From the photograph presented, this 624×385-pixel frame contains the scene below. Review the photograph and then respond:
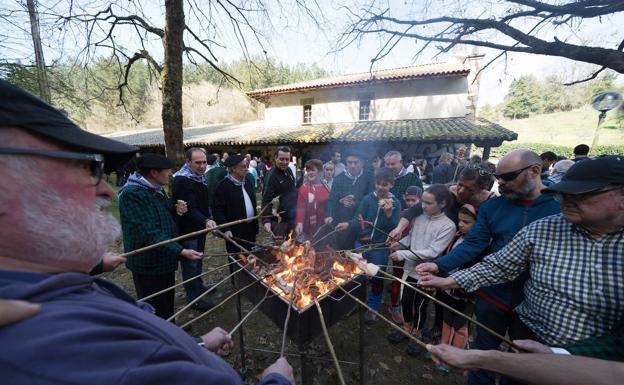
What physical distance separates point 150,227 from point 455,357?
3.15 m

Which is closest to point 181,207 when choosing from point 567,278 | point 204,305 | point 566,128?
point 204,305

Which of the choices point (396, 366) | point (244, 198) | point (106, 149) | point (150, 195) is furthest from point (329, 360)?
point (106, 149)

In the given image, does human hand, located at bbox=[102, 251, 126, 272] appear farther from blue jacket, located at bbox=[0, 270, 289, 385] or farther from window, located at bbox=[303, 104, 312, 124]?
Answer: window, located at bbox=[303, 104, 312, 124]

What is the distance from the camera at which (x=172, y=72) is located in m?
6.21

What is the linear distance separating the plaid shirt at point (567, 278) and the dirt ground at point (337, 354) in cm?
179

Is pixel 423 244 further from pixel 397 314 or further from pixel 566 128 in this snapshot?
pixel 566 128

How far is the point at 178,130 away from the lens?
6.36 m

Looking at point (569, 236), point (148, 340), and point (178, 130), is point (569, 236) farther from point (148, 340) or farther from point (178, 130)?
point (178, 130)

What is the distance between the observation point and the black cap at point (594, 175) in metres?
1.55

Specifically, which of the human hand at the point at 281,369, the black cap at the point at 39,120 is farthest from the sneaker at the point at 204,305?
the black cap at the point at 39,120

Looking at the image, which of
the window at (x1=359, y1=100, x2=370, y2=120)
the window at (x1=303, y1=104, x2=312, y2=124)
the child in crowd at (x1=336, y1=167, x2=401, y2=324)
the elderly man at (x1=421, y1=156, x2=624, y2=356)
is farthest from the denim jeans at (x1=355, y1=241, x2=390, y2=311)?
the window at (x1=303, y1=104, x2=312, y2=124)

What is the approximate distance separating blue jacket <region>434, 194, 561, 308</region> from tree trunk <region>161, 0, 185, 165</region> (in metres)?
6.39

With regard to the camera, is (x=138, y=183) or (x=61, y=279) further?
(x=138, y=183)

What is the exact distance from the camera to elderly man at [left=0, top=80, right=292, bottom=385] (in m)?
0.66
